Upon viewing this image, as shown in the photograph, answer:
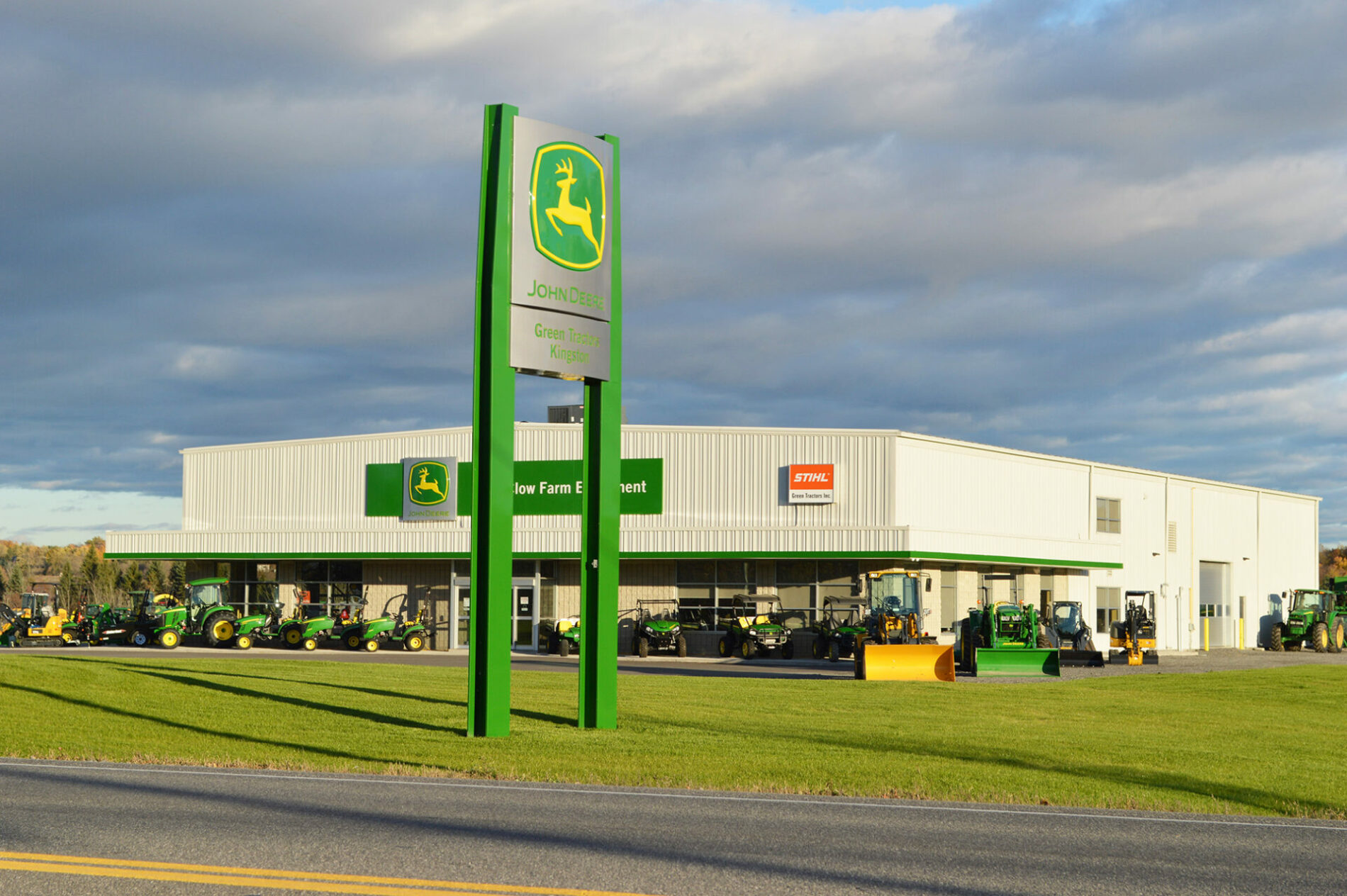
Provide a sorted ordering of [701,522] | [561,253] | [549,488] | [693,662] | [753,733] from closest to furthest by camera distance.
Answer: [561,253], [753,733], [693,662], [701,522], [549,488]

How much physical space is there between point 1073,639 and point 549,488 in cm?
1860

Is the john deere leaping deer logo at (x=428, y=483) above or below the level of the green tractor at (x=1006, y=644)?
above

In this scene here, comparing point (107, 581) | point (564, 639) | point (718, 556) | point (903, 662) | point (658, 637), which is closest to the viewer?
point (903, 662)

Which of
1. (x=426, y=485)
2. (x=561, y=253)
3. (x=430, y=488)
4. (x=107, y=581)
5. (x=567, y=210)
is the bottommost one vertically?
(x=107, y=581)

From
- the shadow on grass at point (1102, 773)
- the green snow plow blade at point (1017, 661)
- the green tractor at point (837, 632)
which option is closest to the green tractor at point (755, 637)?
the green tractor at point (837, 632)

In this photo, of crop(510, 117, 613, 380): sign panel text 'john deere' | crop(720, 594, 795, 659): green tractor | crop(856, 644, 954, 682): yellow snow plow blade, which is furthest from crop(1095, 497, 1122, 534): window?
crop(510, 117, 613, 380): sign panel text 'john deere'

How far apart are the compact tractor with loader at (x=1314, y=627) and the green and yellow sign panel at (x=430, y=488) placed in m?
33.7

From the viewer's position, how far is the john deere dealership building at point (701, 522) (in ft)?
142

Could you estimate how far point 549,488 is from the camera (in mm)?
45625

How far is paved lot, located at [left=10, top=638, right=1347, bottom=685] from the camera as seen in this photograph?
31.8 metres

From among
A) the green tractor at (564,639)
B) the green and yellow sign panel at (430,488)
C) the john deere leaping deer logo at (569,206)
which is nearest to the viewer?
the john deere leaping deer logo at (569,206)

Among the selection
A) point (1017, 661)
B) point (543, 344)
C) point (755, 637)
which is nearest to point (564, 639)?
point (755, 637)

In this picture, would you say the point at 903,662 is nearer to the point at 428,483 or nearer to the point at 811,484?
the point at 811,484

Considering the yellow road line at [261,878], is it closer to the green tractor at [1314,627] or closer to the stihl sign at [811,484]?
the stihl sign at [811,484]
